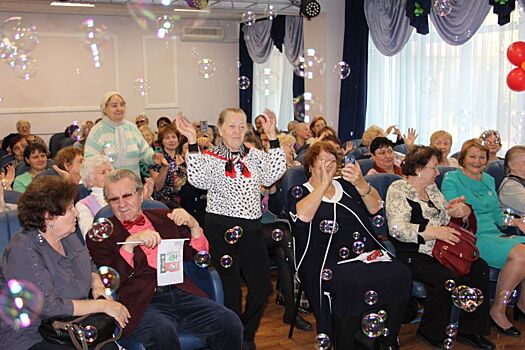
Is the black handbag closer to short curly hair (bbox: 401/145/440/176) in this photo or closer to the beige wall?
short curly hair (bbox: 401/145/440/176)

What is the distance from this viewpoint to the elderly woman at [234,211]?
3760 mm

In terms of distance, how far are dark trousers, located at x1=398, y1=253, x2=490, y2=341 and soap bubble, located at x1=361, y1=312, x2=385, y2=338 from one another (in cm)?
57

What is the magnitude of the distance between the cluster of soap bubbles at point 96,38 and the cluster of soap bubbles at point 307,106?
11.9 ft

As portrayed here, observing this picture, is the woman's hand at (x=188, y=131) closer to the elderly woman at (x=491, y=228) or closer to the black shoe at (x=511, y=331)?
the elderly woman at (x=491, y=228)

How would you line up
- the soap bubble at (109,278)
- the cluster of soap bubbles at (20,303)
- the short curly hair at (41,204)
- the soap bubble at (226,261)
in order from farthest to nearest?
the soap bubble at (226,261), the soap bubble at (109,278), the short curly hair at (41,204), the cluster of soap bubbles at (20,303)

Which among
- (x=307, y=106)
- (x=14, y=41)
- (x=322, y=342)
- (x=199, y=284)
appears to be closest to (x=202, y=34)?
(x=307, y=106)

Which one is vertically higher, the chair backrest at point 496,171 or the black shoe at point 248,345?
the chair backrest at point 496,171

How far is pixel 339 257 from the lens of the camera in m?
3.63

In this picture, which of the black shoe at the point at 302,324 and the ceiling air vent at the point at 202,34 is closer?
the black shoe at the point at 302,324

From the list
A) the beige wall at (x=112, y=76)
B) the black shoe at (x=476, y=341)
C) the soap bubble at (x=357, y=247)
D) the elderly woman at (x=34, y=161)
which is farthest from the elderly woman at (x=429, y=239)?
the beige wall at (x=112, y=76)

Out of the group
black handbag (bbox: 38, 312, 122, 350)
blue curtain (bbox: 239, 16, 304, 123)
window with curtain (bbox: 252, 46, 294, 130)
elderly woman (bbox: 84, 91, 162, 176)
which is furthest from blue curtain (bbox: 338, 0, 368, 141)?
black handbag (bbox: 38, 312, 122, 350)

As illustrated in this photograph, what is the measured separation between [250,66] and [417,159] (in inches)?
355

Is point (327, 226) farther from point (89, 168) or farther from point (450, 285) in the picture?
point (89, 168)

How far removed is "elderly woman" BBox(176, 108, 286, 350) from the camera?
376 cm
